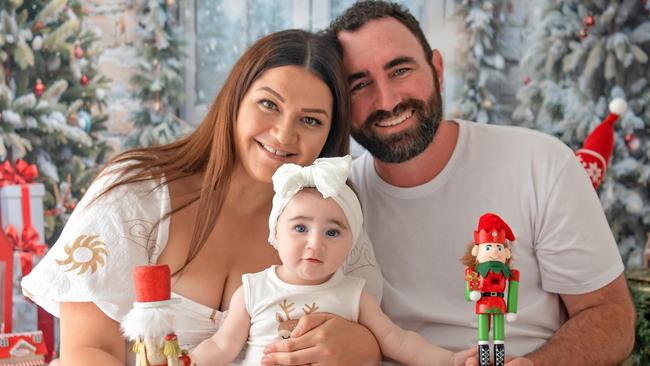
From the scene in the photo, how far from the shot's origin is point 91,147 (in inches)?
197

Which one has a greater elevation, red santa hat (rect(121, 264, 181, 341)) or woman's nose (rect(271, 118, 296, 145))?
woman's nose (rect(271, 118, 296, 145))

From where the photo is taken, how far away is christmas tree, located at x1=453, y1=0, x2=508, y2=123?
202 inches

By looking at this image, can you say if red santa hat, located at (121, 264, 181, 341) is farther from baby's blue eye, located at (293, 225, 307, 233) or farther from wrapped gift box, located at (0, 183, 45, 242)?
wrapped gift box, located at (0, 183, 45, 242)

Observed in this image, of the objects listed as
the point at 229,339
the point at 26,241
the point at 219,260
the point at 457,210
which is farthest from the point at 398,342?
the point at 26,241

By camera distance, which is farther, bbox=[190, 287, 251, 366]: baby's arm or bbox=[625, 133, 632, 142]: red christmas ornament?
bbox=[625, 133, 632, 142]: red christmas ornament

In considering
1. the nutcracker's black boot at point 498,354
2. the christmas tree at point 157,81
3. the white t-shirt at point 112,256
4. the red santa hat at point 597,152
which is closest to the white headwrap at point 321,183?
the white t-shirt at point 112,256

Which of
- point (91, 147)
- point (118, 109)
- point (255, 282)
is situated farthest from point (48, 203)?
point (255, 282)

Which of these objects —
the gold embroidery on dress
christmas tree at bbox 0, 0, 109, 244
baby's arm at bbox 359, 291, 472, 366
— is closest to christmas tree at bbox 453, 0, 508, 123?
christmas tree at bbox 0, 0, 109, 244

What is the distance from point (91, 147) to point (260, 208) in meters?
2.94

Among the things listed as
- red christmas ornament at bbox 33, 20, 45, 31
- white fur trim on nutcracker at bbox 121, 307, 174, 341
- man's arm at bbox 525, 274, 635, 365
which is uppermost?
red christmas ornament at bbox 33, 20, 45, 31

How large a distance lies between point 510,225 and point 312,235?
2.94ft

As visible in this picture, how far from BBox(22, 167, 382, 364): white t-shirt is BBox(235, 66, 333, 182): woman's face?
0.27 metres

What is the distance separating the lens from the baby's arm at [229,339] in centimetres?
195

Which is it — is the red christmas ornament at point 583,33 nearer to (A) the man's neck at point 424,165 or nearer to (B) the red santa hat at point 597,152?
(B) the red santa hat at point 597,152
